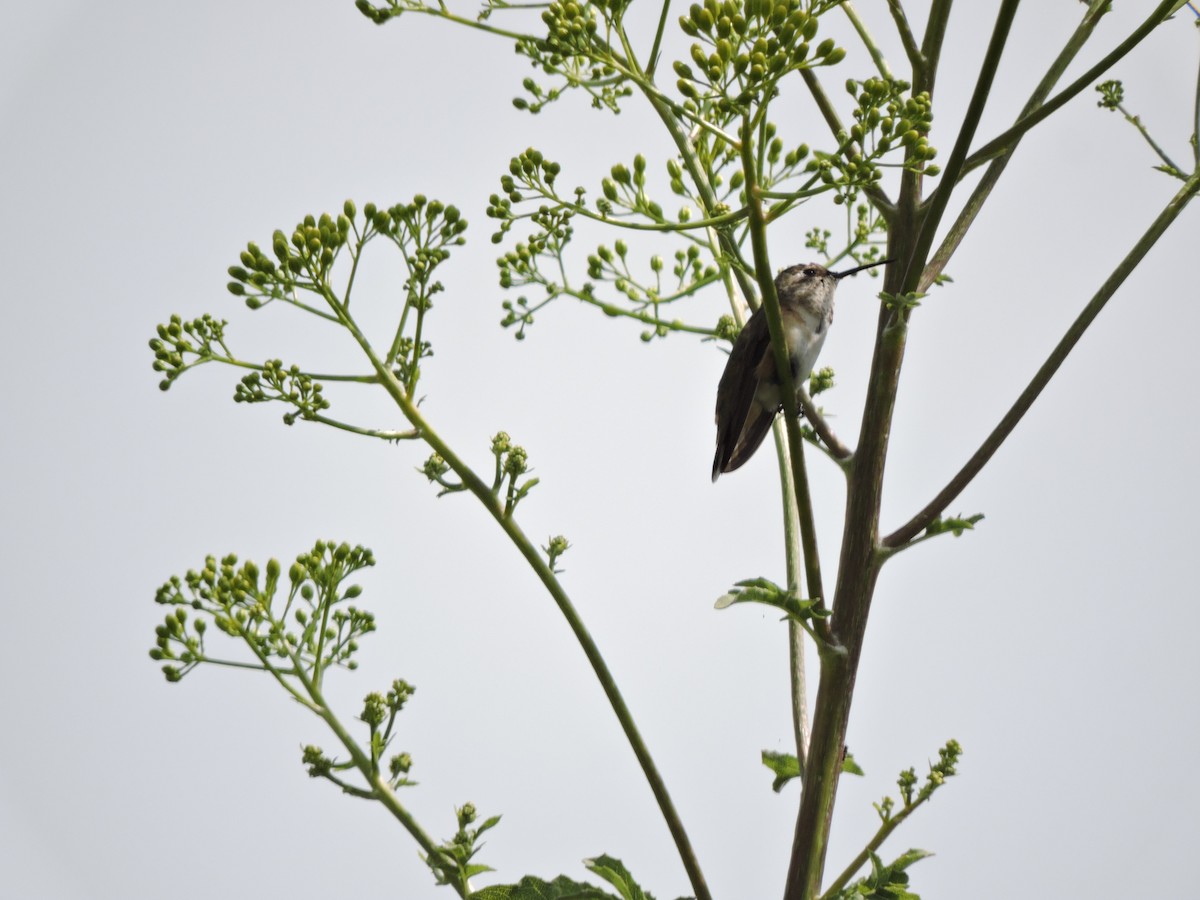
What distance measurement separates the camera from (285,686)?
Answer: 333 cm

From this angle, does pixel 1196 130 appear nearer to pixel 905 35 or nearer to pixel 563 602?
pixel 905 35

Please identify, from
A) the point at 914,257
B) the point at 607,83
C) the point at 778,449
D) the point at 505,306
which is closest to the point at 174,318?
the point at 505,306

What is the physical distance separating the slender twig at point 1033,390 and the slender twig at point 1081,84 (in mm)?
447

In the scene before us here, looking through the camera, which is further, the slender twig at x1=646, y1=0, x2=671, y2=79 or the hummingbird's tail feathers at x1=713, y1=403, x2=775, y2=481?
the hummingbird's tail feathers at x1=713, y1=403, x2=775, y2=481

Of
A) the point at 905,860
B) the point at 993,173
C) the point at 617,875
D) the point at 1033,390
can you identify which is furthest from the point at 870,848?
the point at 993,173

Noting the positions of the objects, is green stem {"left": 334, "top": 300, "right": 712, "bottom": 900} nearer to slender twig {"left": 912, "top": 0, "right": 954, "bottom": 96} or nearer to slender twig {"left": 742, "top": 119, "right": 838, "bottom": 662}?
slender twig {"left": 742, "top": 119, "right": 838, "bottom": 662}

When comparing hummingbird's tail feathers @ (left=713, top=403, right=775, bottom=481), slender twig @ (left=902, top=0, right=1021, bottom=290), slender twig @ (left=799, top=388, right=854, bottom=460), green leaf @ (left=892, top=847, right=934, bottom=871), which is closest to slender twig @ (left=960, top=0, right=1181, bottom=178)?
slender twig @ (left=902, top=0, right=1021, bottom=290)

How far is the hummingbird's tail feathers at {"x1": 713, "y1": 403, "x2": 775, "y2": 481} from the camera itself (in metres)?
3.79

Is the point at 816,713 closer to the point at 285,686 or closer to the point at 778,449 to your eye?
the point at 778,449

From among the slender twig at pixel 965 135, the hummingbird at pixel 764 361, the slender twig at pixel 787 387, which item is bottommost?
the slender twig at pixel 787 387

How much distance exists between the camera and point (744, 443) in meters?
3.97

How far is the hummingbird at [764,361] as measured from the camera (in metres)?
3.63

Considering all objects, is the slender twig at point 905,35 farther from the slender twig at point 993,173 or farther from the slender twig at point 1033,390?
the slender twig at point 1033,390

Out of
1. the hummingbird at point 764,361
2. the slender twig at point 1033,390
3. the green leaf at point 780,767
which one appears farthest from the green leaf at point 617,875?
the hummingbird at point 764,361
